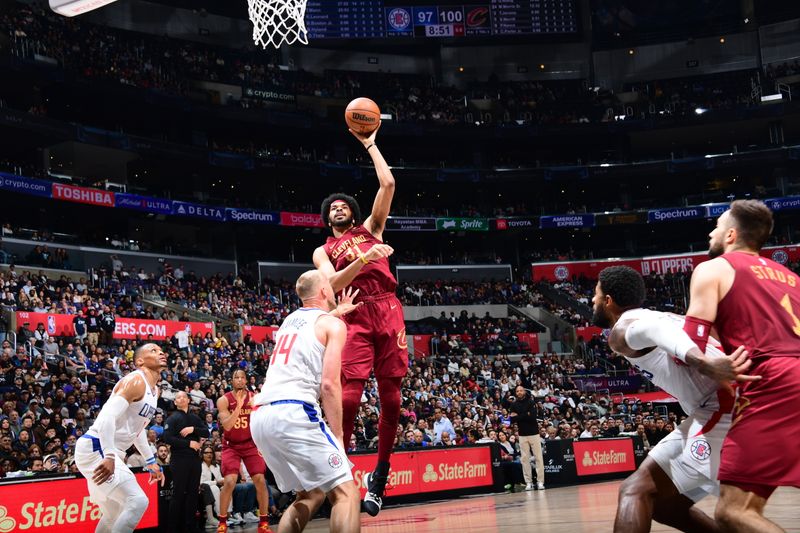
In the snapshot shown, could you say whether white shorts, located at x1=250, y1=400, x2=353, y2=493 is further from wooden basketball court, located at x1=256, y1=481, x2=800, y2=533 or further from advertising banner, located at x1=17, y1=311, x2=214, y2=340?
advertising banner, located at x1=17, y1=311, x2=214, y2=340

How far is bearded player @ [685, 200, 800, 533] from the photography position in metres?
4.17

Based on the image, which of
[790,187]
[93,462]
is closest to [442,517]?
[93,462]

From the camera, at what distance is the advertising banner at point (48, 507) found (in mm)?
10023

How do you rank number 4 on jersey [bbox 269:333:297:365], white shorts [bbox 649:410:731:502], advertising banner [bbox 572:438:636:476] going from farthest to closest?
advertising banner [bbox 572:438:636:476]
number 4 on jersey [bbox 269:333:297:365]
white shorts [bbox 649:410:731:502]

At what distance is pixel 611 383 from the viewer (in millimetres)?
34156

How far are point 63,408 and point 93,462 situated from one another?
9047 mm

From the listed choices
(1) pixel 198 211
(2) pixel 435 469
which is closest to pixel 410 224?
(1) pixel 198 211

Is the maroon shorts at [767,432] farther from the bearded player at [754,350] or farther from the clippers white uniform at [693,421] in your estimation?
the clippers white uniform at [693,421]

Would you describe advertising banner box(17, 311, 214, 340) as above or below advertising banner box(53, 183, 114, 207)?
below

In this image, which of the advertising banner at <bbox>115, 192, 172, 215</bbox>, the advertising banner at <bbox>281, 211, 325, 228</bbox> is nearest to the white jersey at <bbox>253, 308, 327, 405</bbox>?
the advertising banner at <bbox>115, 192, 172, 215</bbox>

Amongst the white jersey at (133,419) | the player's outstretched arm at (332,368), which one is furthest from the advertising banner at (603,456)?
the player's outstretched arm at (332,368)

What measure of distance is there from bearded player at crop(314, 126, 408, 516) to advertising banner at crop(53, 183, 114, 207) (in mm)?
29628

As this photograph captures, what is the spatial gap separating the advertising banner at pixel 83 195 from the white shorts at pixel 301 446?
1231 inches

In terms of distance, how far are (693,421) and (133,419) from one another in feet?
19.6
